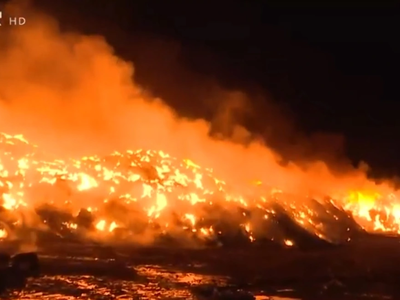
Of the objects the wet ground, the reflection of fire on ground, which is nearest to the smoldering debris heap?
the wet ground

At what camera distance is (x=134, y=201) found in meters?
55.0

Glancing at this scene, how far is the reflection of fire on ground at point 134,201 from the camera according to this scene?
5231 cm

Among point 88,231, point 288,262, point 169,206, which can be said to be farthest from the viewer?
point 169,206

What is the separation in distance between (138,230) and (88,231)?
3648mm

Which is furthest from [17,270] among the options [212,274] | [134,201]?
[134,201]

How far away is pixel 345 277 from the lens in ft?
139

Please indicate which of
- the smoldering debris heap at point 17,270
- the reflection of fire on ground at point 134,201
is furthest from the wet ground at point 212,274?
the reflection of fire on ground at point 134,201

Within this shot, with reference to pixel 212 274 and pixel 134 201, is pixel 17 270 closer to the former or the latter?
pixel 212 274

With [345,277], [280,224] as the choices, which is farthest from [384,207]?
[345,277]

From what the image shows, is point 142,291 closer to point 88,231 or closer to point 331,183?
point 88,231

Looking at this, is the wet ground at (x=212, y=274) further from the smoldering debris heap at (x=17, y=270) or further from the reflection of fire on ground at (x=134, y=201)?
the reflection of fire on ground at (x=134, y=201)

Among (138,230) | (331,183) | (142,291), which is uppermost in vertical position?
(331,183)

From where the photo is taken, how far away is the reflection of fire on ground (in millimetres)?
52312

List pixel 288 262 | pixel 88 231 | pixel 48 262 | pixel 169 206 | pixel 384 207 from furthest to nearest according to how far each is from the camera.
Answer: pixel 384 207 → pixel 169 206 → pixel 88 231 → pixel 288 262 → pixel 48 262
